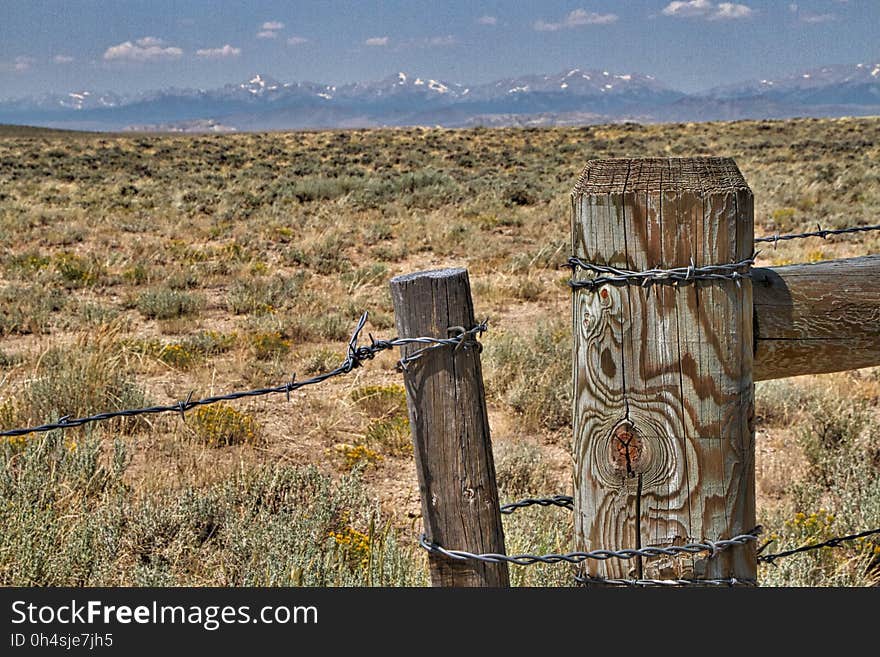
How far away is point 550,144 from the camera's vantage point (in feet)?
130

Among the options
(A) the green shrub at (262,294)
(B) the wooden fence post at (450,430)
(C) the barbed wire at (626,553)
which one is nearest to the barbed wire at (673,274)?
(B) the wooden fence post at (450,430)

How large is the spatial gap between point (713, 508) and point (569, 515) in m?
2.43

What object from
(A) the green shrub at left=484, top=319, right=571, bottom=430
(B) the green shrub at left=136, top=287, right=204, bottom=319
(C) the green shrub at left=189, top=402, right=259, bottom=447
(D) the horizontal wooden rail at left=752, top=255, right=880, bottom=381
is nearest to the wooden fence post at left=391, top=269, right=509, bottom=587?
(D) the horizontal wooden rail at left=752, top=255, right=880, bottom=381

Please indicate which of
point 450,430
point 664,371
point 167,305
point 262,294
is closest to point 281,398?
point 167,305

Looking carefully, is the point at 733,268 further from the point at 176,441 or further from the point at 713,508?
the point at 176,441

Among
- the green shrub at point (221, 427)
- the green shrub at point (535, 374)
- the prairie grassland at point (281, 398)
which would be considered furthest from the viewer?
the green shrub at point (535, 374)

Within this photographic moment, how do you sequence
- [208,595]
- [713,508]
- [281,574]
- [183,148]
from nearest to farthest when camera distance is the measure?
[713,508], [208,595], [281,574], [183,148]

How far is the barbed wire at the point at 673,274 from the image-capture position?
1.62 m

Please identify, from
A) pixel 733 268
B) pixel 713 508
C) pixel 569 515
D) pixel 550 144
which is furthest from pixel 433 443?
pixel 550 144

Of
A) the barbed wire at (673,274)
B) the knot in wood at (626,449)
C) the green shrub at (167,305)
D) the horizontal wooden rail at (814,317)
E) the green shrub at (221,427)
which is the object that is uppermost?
the barbed wire at (673,274)

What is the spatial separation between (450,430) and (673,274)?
1.99ft

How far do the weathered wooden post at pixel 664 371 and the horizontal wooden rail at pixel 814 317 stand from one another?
12 centimetres

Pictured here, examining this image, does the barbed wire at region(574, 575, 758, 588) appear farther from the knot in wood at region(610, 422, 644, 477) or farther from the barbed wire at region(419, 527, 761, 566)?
the knot in wood at region(610, 422, 644, 477)

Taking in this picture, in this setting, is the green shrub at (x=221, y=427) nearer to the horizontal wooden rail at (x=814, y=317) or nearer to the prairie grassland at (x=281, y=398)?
the prairie grassland at (x=281, y=398)
